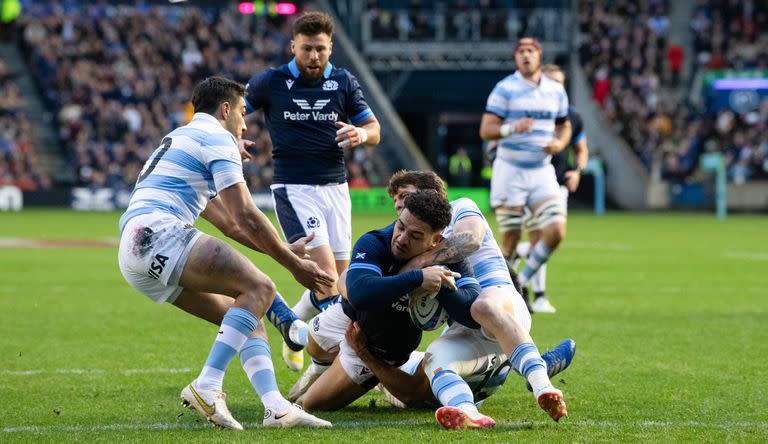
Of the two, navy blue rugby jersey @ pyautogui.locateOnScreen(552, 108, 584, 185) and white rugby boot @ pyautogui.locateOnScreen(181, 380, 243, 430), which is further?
navy blue rugby jersey @ pyautogui.locateOnScreen(552, 108, 584, 185)

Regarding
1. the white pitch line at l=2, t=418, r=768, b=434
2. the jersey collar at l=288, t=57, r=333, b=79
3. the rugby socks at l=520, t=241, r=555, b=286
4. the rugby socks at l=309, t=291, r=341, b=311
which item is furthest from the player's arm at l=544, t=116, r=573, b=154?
the white pitch line at l=2, t=418, r=768, b=434

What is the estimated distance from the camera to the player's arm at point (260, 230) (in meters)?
6.36

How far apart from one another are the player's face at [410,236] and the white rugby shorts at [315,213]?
107 inches

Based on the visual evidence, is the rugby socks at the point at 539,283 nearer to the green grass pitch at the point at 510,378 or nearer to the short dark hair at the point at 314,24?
the green grass pitch at the point at 510,378

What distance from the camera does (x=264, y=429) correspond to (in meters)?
6.36

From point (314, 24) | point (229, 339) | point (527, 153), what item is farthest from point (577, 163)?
point (229, 339)

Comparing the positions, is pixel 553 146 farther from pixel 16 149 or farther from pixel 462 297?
pixel 16 149

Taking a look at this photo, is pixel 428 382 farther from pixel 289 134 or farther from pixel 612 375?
pixel 289 134

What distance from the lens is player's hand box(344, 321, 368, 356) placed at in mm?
6789

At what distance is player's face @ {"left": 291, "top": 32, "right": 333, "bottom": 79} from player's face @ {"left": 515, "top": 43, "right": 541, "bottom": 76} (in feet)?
12.8

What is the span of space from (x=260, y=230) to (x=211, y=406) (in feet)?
3.27

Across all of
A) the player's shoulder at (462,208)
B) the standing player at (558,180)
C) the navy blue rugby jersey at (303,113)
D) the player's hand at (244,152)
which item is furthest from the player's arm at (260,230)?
the standing player at (558,180)

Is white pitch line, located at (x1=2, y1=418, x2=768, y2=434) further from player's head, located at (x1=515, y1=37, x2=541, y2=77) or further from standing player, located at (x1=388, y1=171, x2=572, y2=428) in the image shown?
player's head, located at (x1=515, y1=37, x2=541, y2=77)

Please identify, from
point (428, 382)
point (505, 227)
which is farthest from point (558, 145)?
point (428, 382)
